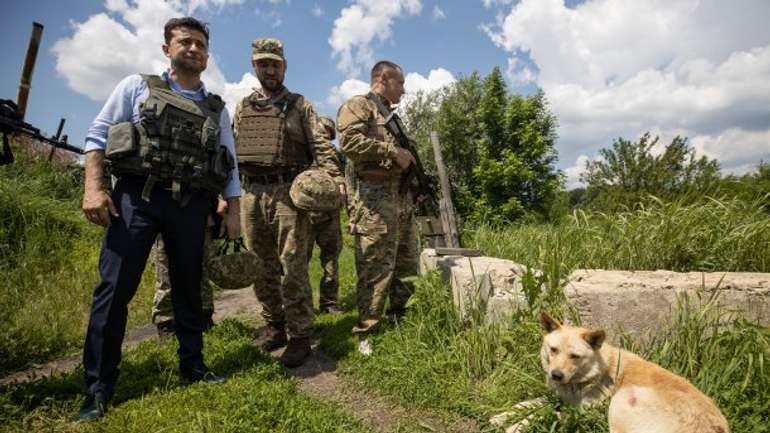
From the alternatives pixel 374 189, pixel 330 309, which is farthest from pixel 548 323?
pixel 330 309

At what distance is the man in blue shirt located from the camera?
8.48ft

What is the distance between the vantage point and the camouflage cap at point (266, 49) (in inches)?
143

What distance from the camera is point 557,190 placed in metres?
25.0

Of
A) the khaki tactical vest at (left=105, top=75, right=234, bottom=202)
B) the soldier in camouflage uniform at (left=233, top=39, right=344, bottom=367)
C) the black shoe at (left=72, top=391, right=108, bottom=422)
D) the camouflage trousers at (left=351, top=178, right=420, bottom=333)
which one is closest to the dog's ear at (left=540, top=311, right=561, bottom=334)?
the camouflage trousers at (left=351, top=178, right=420, bottom=333)

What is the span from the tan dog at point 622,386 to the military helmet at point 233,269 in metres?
2.21

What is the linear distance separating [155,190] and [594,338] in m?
2.86

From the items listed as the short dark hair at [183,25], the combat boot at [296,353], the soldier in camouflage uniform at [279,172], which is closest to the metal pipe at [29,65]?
the soldier in camouflage uniform at [279,172]

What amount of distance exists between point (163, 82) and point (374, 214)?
1.92 meters

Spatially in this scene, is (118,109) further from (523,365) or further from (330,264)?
(523,365)

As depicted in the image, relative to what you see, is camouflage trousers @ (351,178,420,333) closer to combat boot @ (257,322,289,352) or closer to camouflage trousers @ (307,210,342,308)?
combat boot @ (257,322,289,352)

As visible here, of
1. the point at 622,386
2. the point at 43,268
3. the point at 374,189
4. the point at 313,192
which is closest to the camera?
the point at 622,386

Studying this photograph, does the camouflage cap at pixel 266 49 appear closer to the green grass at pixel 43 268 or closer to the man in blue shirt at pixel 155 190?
the man in blue shirt at pixel 155 190

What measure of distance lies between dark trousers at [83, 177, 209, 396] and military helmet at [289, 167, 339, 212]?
2.56 ft

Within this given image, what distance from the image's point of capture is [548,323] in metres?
2.31
